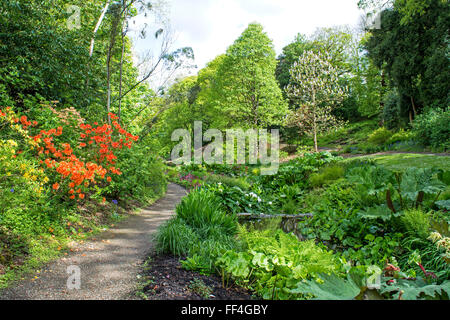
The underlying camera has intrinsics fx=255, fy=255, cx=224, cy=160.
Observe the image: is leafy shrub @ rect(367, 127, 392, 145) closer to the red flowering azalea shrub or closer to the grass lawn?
the grass lawn

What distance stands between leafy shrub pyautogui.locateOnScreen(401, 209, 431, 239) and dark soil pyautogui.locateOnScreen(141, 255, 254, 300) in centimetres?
205

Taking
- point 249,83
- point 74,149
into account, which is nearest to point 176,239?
point 74,149

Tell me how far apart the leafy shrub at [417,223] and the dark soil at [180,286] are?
2046 millimetres

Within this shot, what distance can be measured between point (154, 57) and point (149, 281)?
22.3 feet

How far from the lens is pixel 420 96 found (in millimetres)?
13672

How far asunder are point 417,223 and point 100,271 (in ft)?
11.6

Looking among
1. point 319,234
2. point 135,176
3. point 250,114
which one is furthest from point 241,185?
point 250,114

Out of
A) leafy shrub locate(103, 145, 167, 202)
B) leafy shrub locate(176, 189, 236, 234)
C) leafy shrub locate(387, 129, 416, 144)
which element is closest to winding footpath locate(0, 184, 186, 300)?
leafy shrub locate(176, 189, 236, 234)

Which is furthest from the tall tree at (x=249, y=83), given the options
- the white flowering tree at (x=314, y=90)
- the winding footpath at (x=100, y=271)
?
the winding footpath at (x=100, y=271)

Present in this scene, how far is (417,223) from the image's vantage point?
2900 millimetres

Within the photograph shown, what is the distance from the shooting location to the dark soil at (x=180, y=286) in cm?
209

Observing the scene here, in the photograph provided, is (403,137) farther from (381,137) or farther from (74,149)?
(74,149)
